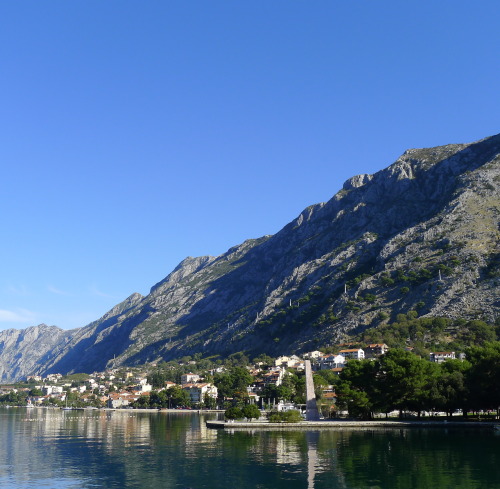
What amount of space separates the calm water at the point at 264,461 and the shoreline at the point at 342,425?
5.96 meters

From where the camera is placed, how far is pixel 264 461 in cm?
4722

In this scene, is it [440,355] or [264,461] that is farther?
[440,355]

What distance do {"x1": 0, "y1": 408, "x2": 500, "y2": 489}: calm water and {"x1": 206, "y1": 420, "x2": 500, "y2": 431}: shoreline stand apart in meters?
5.96

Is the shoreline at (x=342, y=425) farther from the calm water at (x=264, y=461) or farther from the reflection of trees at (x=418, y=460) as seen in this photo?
the reflection of trees at (x=418, y=460)

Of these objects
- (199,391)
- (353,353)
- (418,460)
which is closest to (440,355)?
(353,353)

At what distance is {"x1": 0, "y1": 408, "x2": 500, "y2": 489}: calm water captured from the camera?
126ft

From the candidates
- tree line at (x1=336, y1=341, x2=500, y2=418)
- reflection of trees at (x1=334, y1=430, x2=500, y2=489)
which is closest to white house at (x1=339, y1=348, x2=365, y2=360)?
tree line at (x1=336, y1=341, x2=500, y2=418)

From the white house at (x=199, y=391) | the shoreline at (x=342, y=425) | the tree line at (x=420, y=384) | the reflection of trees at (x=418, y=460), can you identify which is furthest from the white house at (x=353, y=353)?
the reflection of trees at (x=418, y=460)

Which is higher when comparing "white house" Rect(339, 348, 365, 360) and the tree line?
"white house" Rect(339, 348, 365, 360)

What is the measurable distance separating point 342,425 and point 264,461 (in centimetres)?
3584

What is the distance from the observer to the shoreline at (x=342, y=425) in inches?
2896

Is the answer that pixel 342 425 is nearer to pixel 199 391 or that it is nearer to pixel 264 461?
pixel 264 461

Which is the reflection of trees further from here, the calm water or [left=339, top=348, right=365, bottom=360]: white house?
[left=339, top=348, right=365, bottom=360]: white house

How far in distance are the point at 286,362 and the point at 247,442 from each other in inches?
4454
